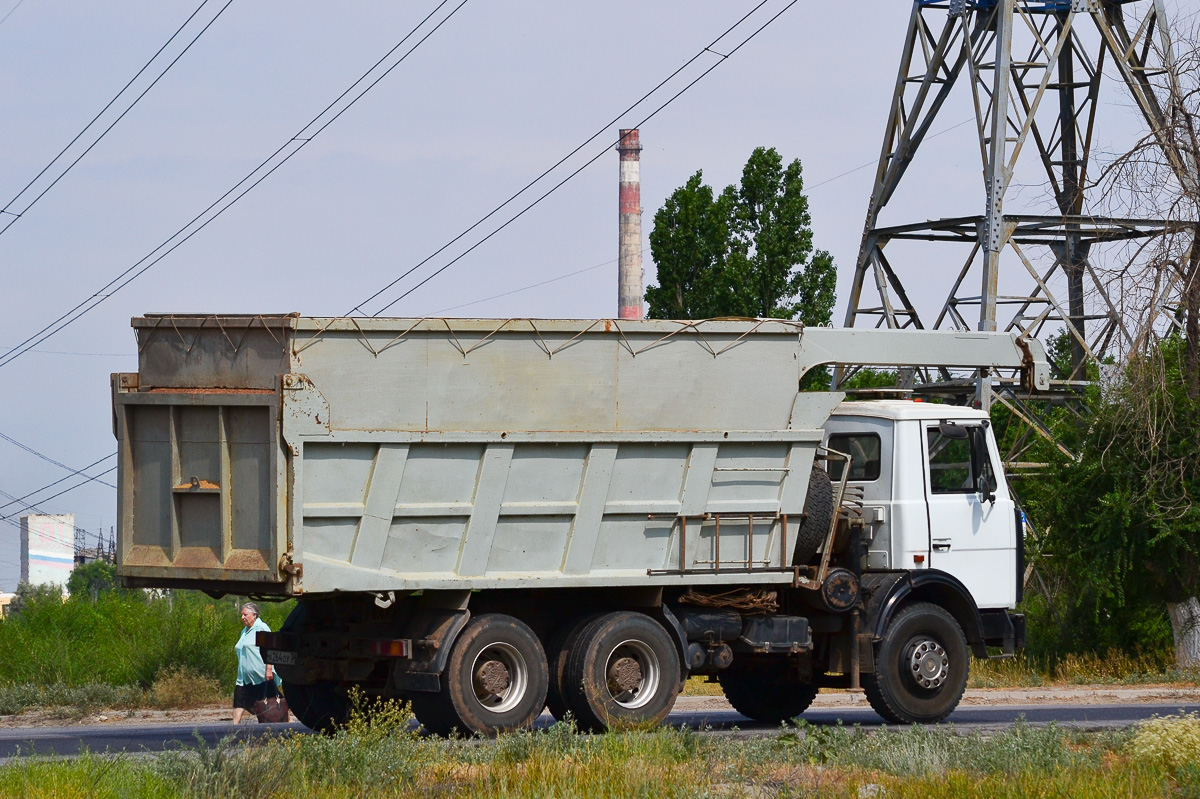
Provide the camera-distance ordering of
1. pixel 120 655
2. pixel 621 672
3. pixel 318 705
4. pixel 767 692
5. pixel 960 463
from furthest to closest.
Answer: pixel 120 655 → pixel 767 692 → pixel 960 463 → pixel 318 705 → pixel 621 672

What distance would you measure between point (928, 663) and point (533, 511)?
4143 millimetres

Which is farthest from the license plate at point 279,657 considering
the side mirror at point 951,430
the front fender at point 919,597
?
the side mirror at point 951,430

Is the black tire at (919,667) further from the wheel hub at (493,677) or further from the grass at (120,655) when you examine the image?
the grass at (120,655)

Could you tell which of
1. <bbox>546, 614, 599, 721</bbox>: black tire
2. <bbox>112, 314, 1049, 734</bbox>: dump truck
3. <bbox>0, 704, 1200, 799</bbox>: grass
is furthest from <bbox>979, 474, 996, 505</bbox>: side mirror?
<bbox>546, 614, 599, 721</bbox>: black tire

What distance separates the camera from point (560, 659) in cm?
1170

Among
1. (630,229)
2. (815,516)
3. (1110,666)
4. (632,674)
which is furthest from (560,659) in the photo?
(630,229)

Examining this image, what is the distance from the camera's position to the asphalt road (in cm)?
1211

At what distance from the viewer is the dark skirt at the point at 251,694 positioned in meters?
13.5

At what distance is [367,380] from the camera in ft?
35.5

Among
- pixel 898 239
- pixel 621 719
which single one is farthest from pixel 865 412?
pixel 898 239

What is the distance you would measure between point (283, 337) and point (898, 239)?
16371mm

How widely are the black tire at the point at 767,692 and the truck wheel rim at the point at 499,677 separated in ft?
10.6

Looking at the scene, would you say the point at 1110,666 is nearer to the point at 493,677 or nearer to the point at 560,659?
the point at 560,659

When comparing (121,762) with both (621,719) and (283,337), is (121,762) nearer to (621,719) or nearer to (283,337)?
(283,337)
